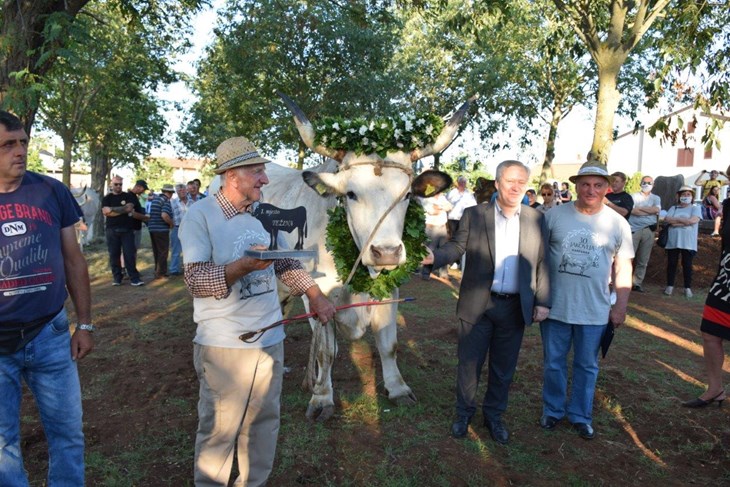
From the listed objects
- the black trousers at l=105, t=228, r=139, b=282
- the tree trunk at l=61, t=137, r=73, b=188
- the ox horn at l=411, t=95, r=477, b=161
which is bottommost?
the black trousers at l=105, t=228, r=139, b=282

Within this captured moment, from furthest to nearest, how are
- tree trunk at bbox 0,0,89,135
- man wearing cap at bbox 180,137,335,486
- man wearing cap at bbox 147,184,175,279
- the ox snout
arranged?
man wearing cap at bbox 147,184,175,279 → tree trunk at bbox 0,0,89,135 → the ox snout → man wearing cap at bbox 180,137,335,486

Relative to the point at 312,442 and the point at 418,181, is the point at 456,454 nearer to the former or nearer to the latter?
the point at 312,442

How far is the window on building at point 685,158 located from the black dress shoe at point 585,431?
45.3 meters

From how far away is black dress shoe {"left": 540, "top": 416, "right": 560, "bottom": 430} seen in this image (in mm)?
4465

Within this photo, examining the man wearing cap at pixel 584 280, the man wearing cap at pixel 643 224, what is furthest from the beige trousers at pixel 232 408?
the man wearing cap at pixel 643 224

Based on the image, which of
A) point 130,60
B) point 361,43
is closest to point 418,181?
point 361,43

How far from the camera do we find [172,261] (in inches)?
484

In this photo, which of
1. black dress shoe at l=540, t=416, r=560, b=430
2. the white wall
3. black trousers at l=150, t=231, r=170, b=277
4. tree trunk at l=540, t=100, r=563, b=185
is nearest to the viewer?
black dress shoe at l=540, t=416, r=560, b=430

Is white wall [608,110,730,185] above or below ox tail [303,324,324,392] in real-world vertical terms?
above

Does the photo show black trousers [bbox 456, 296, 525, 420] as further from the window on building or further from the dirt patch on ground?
the window on building

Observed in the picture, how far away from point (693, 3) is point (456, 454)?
23.9 ft

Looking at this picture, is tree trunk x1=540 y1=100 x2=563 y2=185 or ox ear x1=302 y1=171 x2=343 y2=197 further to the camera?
tree trunk x1=540 y1=100 x2=563 y2=185

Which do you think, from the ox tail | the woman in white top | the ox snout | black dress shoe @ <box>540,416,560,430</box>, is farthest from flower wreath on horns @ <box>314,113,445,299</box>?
the woman in white top

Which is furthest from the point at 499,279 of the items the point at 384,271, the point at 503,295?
the point at 384,271
